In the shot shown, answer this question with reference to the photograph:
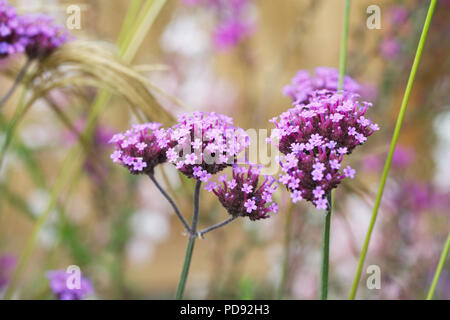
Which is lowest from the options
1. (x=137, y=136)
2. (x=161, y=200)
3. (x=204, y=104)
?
(x=137, y=136)

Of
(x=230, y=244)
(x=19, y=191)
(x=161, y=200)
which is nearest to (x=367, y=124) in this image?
(x=161, y=200)

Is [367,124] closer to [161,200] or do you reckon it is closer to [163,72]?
[163,72]

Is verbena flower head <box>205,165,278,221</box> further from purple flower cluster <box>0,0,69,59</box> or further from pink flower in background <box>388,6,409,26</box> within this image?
pink flower in background <box>388,6,409,26</box>

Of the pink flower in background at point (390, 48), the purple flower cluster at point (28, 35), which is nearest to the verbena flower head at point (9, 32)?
the purple flower cluster at point (28, 35)

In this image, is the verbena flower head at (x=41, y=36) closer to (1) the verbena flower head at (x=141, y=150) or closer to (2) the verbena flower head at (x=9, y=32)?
(2) the verbena flower head at (x=9, y=32)

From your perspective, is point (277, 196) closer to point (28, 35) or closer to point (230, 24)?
point (28, 35)

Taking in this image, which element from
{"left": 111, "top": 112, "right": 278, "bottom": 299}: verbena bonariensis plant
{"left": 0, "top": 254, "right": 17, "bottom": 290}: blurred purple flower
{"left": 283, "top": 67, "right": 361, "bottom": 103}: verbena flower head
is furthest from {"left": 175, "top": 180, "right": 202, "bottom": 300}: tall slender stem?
{"left": 0, "top": 254, "right": 17, "bottom": 290}: blurred purple flower

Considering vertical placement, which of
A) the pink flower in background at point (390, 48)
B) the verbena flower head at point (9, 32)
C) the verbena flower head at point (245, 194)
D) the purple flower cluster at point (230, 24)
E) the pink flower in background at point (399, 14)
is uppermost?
the purple flower cluster at point (230, 24)

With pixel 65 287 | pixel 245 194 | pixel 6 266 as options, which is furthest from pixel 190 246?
pixel 6 266
